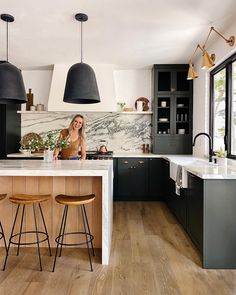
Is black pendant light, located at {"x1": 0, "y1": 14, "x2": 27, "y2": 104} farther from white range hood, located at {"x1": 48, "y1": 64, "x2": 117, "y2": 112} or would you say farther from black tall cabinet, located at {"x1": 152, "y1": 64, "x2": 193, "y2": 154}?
black tall cabinet, located at {"x1": 152, "y1": 64, "x2": 193, "y2": 154}

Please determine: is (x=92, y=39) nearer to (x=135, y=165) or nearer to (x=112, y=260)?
(x=135, y=165)

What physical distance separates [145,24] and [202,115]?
199 centimetres

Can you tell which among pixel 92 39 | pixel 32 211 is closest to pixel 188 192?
pixel 32 211

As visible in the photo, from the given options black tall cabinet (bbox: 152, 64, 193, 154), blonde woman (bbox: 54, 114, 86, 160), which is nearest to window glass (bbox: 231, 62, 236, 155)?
black tall cabinet (bbox: 152, 64, 193, 154)

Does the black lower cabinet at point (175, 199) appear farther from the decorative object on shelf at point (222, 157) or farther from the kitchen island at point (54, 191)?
the kitchen island at point (54, 191)

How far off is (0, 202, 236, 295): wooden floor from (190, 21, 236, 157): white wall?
199 cm

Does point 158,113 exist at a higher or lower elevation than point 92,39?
lower

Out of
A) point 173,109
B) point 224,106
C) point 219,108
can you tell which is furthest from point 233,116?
point 173,109

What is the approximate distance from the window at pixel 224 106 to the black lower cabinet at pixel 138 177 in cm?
121

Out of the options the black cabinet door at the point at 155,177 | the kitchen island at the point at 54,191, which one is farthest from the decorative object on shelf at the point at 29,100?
the kitchen island at the point at 54,191

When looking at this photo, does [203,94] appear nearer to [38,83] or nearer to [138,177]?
[138,177]

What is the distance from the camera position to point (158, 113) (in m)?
5.56

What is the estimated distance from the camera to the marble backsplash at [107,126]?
573cm

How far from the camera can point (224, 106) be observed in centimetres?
405
